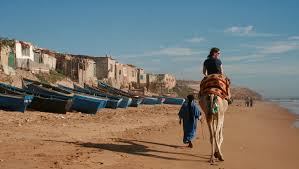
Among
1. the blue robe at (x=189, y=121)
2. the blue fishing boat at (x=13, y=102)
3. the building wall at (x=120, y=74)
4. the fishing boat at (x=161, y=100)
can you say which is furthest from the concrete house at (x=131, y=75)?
the blue robe at (x=189, y=121)

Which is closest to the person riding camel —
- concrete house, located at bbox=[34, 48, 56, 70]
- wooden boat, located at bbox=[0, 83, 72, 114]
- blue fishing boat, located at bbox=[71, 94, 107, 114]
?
wooden boat, located at bbox=[0, 83, 72, 114]

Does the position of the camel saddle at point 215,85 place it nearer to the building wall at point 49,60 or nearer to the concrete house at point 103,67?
the building wall at point 49,60

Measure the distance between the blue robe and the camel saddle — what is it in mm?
1739

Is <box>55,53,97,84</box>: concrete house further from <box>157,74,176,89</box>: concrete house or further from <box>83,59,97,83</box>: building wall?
<box>157,74,176,89</box>: concrete house

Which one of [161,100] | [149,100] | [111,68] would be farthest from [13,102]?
[111,68]

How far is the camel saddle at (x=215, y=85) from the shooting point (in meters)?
9.39

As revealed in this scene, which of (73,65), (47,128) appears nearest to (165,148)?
(47,128)

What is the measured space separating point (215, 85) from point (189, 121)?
2.12 meters

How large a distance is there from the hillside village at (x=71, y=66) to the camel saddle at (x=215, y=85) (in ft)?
84.0

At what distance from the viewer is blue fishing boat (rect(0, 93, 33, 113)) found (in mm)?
18000

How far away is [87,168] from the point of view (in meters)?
7.50

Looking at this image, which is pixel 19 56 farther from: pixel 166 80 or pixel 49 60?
pixel 166 80

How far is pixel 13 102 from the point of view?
18047mm

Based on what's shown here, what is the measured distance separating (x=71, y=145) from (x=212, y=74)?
153 inches
